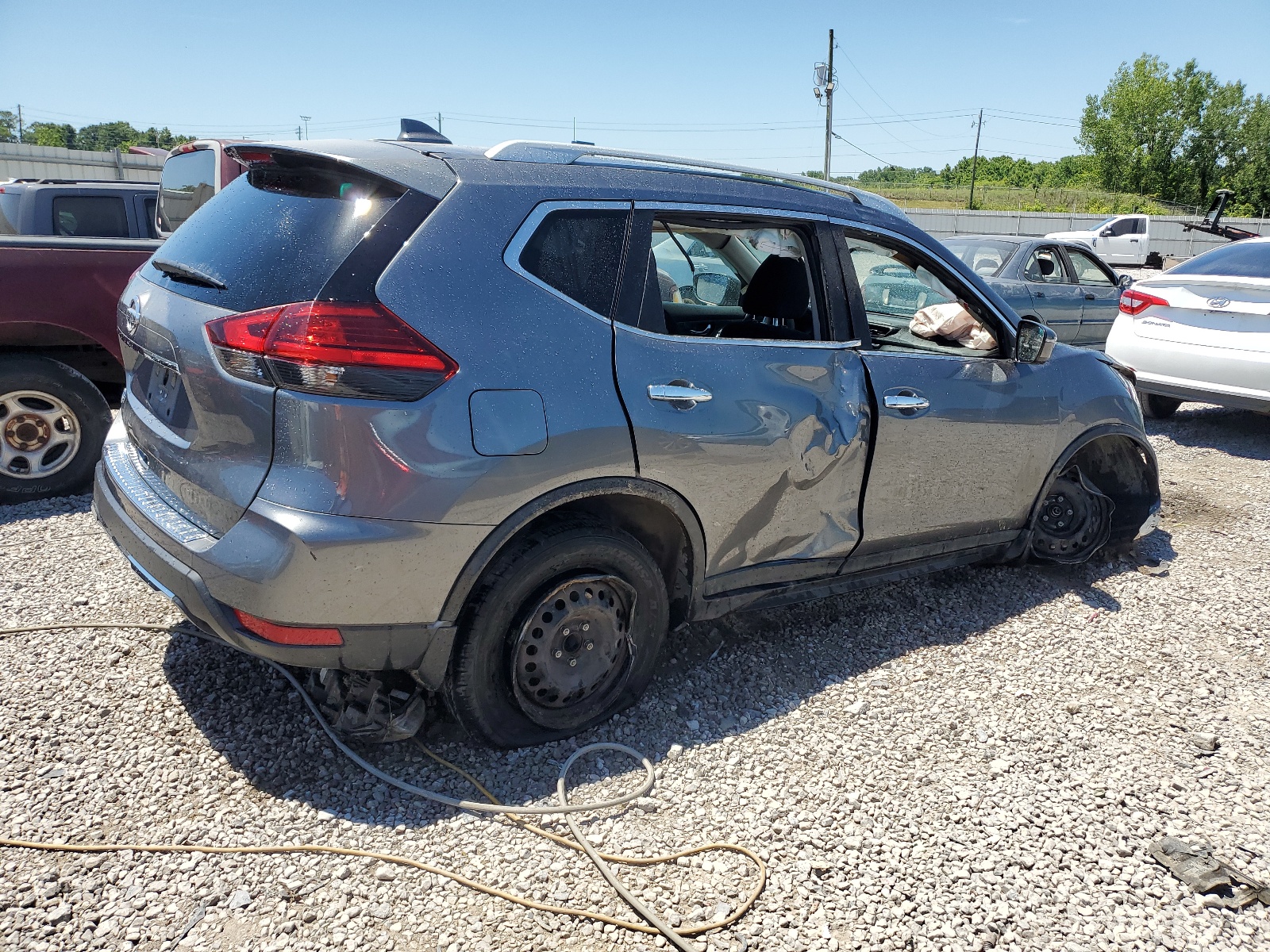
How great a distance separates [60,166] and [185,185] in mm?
30120

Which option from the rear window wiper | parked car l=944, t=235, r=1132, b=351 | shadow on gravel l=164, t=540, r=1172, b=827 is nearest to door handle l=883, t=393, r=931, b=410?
shadow on gravel l=164, t=540, r=1172, b=827

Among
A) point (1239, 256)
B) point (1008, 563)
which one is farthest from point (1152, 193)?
point (1008, 563)

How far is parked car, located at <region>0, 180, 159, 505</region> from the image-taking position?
5.07 metres

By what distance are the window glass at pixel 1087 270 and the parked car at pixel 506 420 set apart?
783 cm

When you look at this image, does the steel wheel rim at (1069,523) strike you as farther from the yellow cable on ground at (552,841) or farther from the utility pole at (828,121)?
the utility pole at (828,121)

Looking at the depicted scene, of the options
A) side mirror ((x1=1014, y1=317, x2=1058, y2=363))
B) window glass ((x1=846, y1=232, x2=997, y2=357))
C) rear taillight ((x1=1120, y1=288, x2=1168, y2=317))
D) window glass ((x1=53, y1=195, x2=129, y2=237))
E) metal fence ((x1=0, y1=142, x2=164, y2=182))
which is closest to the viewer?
window glass ((x1=846, y1=232, x2=997, y2=357))

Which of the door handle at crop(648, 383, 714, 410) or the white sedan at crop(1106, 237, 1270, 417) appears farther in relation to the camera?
the white sedan at crop(1106, 237, 1270, 417)

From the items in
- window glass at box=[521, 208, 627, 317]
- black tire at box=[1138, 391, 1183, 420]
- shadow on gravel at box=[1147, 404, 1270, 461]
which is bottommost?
shadow on gravel at box=[1147, 404, 1270, 461]

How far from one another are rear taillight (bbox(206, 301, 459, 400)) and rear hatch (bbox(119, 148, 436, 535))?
0.13ft

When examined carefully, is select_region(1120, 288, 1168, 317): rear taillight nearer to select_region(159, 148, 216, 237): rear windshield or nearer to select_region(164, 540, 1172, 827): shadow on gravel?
select_region(164, 540, 1172, 827): shadow on gravel

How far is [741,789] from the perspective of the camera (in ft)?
9.70

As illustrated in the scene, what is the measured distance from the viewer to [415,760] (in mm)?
3002

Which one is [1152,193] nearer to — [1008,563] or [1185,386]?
[1185,386]

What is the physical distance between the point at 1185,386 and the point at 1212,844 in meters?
5.94
